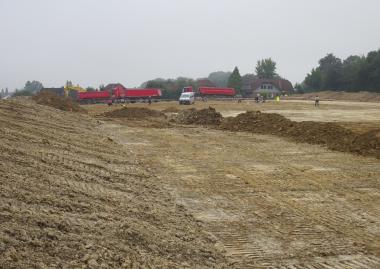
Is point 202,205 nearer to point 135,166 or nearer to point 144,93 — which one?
point 135,166

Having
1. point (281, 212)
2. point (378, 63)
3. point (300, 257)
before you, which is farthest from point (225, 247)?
point (378, 63)

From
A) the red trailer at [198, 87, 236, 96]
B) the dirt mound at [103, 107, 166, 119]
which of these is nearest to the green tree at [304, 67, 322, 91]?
the red trailer at [198, 87, 236, 96]

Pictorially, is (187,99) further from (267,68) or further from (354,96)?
(267,68)

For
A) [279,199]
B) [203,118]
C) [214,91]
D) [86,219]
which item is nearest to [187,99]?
[214,91]

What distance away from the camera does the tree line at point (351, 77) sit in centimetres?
7162

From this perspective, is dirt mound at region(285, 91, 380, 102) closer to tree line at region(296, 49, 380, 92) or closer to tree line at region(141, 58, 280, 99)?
tree line at region(296, 49, 380, 92)

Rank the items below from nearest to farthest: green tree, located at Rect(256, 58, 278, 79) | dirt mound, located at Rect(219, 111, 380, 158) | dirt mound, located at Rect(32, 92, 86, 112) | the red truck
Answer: dirt mound, located at Rect(219, 111, 380, 158) → dirt mound, located at Rect(32, 92, 86, 112) → the red truck → green tree, located at Rect(256, 58, 278, 79)

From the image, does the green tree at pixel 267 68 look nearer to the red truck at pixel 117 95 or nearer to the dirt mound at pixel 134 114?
the red truck at pixel 117 95

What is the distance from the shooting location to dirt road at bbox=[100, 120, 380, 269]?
6.55 m

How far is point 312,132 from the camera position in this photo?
2030cm

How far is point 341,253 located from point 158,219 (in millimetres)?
2815

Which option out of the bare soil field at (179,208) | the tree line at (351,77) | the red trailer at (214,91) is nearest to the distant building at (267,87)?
the tree line at (351,77)

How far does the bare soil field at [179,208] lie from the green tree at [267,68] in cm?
11098

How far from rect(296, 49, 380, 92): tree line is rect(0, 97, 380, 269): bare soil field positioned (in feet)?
203
